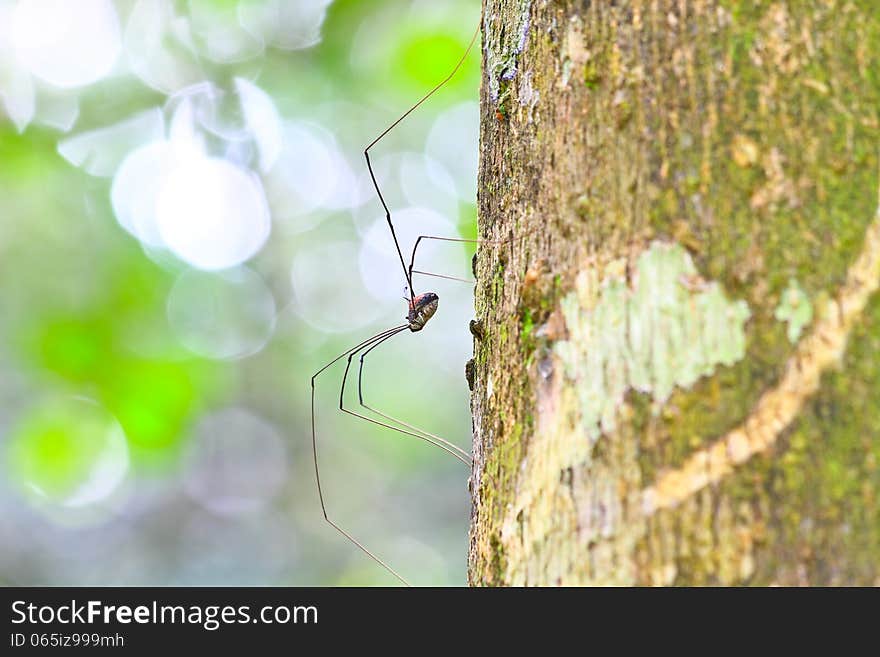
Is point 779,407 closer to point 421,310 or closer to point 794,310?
point 794,310

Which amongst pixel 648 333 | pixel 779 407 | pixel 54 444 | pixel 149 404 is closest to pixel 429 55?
pixel 149 404

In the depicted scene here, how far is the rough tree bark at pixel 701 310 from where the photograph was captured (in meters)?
1.04

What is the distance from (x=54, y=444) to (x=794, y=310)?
15.8 ft

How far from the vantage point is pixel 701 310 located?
1132mm

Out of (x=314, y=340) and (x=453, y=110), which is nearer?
(x=453, y=110)

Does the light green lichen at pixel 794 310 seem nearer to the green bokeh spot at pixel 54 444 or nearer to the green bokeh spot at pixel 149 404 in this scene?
the green bokeh spot at pixel 149 404

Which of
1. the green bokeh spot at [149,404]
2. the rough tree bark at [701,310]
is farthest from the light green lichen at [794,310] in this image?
the green bokeh spot at [149,404]

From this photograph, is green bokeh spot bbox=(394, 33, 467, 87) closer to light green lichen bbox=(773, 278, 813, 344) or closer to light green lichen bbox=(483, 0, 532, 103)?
light green lichen bbox=(483, 0, 532, 103)

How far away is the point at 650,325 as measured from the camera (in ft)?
3.81

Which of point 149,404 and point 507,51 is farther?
point 149,404
